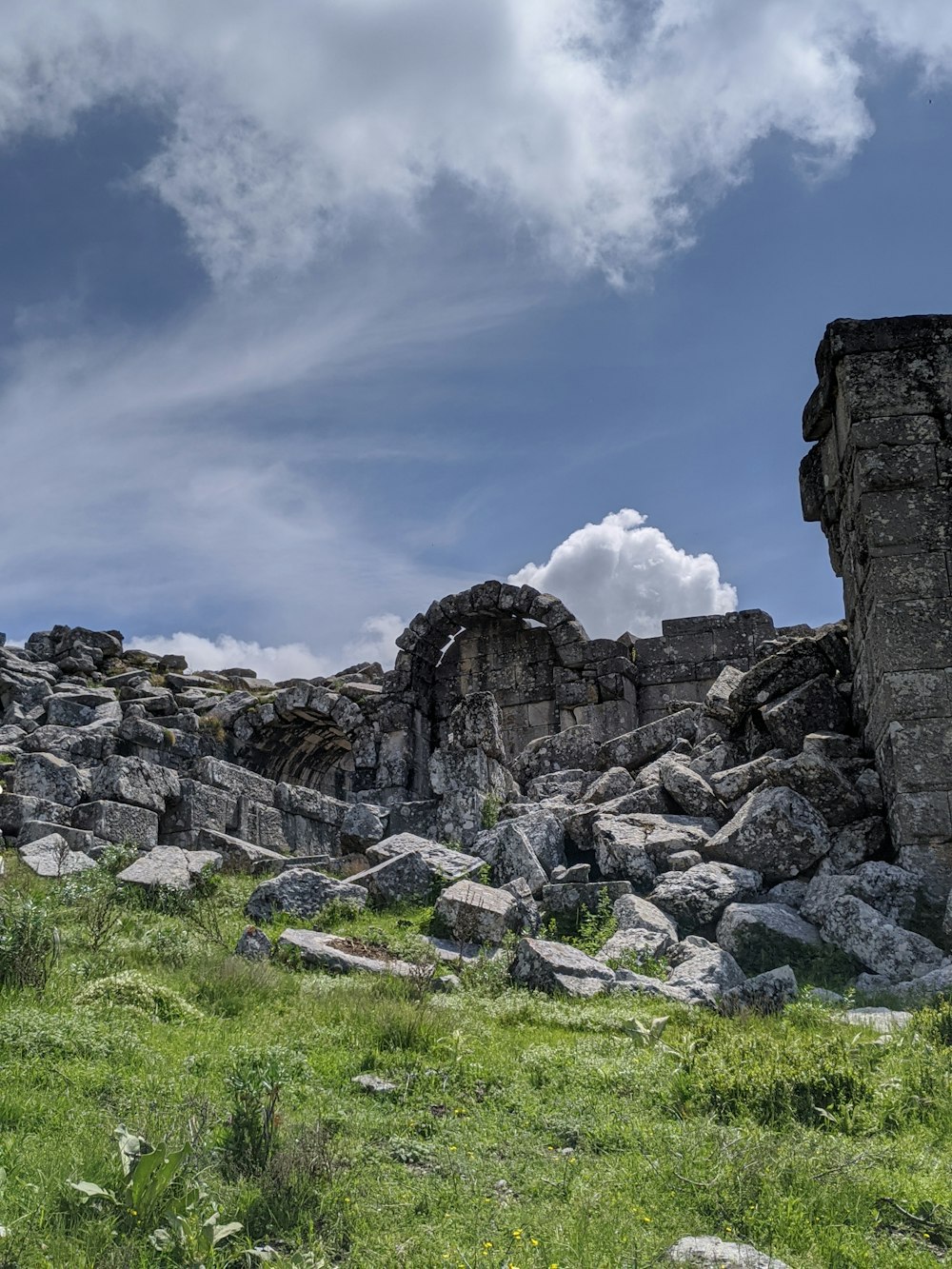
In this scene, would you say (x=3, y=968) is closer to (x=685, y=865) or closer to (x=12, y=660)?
(x=685, y=865)

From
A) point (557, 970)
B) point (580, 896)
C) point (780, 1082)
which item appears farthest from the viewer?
point (580, 896)

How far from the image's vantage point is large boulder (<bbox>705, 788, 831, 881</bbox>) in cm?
983

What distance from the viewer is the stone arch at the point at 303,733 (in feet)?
65.4

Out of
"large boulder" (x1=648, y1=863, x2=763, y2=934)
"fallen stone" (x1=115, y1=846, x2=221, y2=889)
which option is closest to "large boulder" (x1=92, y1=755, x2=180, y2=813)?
"fallen stone" (x1=115, y1=846, x2=221, y2=889)

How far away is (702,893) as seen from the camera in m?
9.36

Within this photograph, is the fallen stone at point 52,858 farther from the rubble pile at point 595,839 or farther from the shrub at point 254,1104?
the shrub at point 254,1104

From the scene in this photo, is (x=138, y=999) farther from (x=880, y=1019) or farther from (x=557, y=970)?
(x=880, y=1019)

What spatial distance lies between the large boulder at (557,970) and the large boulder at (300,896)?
2390 millimetres

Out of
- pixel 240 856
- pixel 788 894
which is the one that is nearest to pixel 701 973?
pixel 788 894

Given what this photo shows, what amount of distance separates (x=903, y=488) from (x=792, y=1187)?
802 cm

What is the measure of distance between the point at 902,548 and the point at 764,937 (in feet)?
13.9

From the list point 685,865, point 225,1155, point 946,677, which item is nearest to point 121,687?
A: point 685,865

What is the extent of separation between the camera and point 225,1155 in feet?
14.4

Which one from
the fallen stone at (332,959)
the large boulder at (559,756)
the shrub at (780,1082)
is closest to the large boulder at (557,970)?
the fallen stone at (332,959)
